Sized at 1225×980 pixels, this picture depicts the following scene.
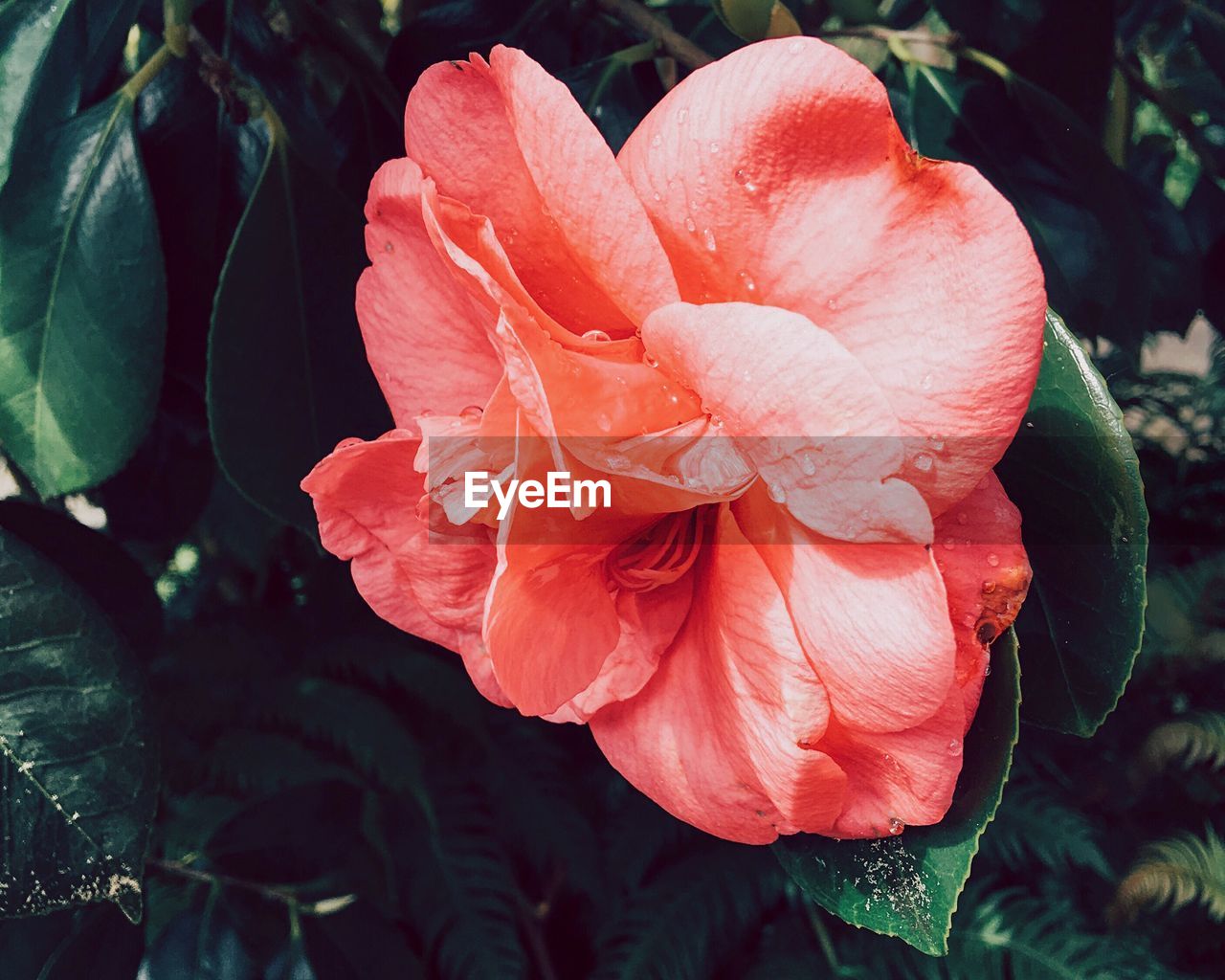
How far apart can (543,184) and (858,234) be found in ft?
0.38

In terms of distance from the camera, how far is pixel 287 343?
640mm

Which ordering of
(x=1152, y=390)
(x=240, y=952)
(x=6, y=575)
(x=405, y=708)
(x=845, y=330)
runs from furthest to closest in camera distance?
(x=1152, y=390), (x=405, y=708), (x=240, y=952), (x=6, y=575), (x=845, y=330)

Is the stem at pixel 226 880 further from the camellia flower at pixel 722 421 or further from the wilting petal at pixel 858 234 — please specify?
the wilting petal at pixel 858 234

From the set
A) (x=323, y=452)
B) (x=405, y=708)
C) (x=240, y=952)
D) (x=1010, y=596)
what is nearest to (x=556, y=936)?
(x=405, y=708)

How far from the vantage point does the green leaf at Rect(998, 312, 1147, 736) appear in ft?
1.33

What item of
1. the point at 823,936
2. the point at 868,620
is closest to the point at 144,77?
the point at 868,620

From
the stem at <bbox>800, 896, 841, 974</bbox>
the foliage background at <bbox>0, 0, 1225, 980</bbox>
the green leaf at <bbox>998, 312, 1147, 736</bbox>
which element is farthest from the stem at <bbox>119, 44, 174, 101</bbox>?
Result: the stem at <bbox>800, 896, 841, 974</bbox>

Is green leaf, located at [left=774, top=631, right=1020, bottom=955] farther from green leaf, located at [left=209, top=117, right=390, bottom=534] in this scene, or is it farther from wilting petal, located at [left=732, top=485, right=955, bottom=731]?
green leaf, located at [left=209, top=117, right=390, bottom=534]

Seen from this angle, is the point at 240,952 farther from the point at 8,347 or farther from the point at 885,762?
the point at 885,762

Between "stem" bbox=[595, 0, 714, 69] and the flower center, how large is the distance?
262 millimetres

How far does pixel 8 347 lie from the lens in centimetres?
62

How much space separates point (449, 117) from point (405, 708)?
4.19ft

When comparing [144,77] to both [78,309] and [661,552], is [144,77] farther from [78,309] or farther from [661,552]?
[661,552]

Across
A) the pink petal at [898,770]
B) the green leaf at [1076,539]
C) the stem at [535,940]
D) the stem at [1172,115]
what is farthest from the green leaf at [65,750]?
the stem at [535,940]
